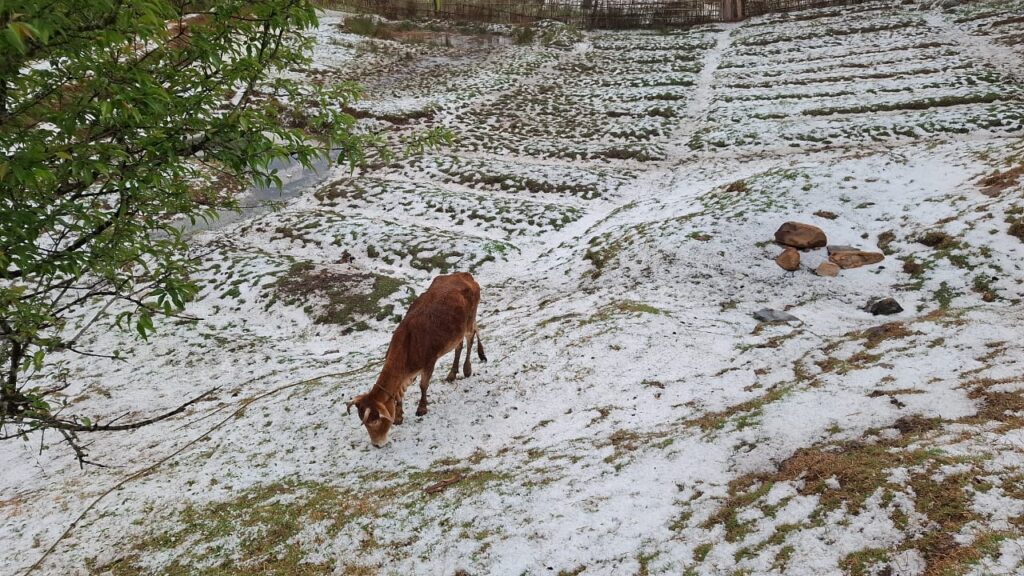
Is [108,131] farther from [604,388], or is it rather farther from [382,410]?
[604,388]

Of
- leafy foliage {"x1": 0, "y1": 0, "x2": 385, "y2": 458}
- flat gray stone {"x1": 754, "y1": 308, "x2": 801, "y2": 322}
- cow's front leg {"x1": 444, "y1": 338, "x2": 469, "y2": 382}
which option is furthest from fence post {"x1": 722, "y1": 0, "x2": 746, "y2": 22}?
leafy foliage {"x1": 0, "y1": 0, "x2": 385, "y2": 458}

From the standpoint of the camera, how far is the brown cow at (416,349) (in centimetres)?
745

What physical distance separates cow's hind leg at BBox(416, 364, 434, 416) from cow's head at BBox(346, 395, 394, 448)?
0.71 meters

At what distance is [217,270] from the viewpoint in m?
15.8

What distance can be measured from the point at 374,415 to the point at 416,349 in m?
1.20

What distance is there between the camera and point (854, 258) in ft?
35.3

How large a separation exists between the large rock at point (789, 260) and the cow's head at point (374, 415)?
9.39 meters

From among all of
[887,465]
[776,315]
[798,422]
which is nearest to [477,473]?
[798,422]

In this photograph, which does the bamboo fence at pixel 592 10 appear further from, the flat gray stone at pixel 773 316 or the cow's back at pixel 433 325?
the flat gray stone at pixel 773 316

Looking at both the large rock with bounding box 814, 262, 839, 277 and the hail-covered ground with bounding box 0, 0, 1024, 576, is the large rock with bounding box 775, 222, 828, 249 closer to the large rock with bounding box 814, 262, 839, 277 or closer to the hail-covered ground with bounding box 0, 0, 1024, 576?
the hail-covered ground with bounding box 0, 0, 1024, 576

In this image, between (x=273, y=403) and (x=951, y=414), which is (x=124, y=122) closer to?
(x=273, y=403)

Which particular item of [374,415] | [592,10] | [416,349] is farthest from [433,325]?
[592,10]

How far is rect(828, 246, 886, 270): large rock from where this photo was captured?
10672 millimetres

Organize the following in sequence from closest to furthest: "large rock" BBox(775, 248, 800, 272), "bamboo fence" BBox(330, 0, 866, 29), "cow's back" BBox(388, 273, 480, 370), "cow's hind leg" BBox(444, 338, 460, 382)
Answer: "cow's back" BBox(388, 273, 480, 370) → "cow's hind leg" BBox(444, 338, 460, 382) → "large rock" BBox(775, 248, 800, 272) → "bamboo fence" BBox(330, 0, 866, 29)
